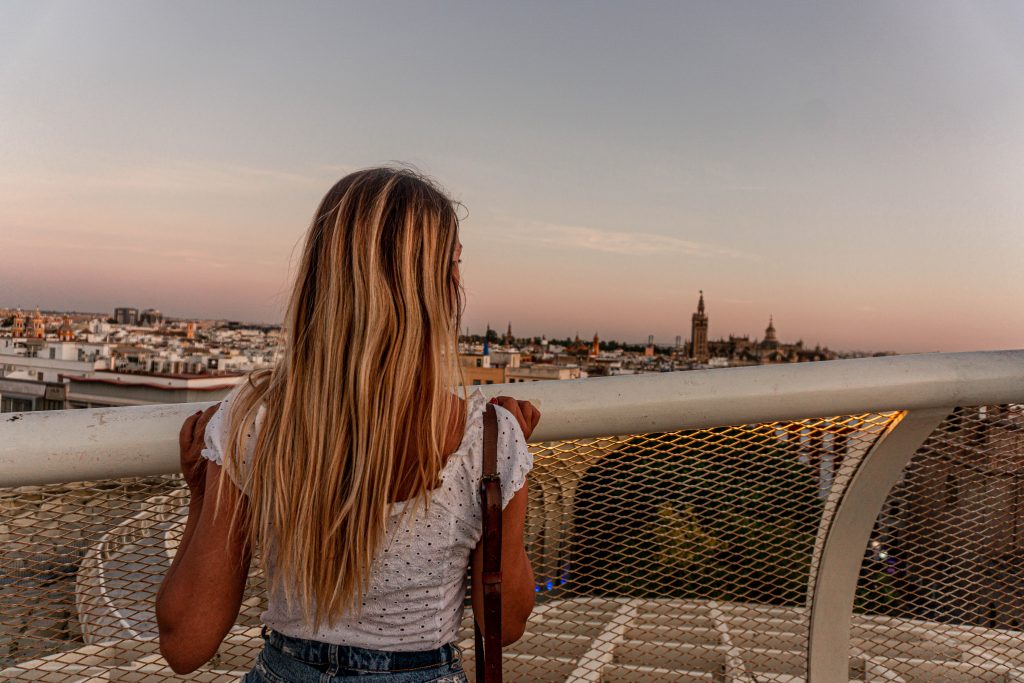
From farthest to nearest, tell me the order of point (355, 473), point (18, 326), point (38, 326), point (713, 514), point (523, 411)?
point (38, 326) < point (18, 326) < point (713, 514) < point (523, 411) < point (355, 473)

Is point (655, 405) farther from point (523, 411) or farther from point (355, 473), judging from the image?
point (355, 473)

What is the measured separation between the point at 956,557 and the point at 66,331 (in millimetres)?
87622

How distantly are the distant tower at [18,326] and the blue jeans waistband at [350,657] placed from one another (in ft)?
275

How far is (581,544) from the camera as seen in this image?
5.34ft

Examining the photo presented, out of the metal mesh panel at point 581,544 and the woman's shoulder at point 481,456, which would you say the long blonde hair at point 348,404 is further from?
the metal mesh panel at point 581,544

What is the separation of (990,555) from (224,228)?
76.2m

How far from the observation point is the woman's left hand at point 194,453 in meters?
1.11

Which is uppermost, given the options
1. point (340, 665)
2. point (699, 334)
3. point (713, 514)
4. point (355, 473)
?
point (699, 334)

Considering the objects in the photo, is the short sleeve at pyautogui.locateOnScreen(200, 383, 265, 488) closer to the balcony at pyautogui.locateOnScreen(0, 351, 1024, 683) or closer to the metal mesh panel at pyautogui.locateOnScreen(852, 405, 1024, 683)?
the balcony at pyautogui.locateOnScreen(0, 351, 1024, 683)

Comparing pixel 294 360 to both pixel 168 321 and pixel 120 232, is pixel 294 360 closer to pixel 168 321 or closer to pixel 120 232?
pixel 120 232

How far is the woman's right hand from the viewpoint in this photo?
121cm

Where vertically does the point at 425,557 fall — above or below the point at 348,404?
below

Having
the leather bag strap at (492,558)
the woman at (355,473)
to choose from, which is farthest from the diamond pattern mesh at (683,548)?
the leather bag strap at (492,558)

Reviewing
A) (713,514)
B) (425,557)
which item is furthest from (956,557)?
(425,557)
